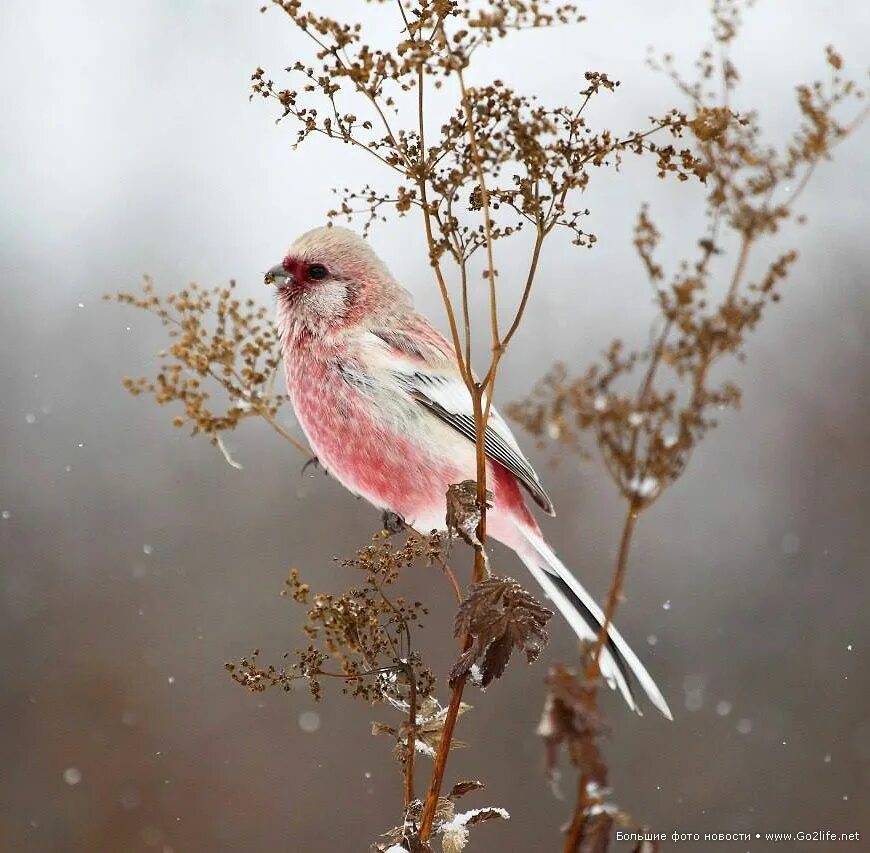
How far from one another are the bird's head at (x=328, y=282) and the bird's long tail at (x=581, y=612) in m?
0.28

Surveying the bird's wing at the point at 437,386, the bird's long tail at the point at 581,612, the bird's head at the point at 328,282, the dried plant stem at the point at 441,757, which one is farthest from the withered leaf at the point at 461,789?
the bird's head at the point at 328,282

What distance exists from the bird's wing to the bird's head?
0.12 feet

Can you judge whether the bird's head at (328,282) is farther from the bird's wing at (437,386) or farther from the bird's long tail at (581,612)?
the bird's long tail at (581,612)

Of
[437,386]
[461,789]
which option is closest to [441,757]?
[461,789]

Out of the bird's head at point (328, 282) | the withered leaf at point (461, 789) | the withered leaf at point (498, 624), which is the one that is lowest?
the withered leaf at point (461, 789)

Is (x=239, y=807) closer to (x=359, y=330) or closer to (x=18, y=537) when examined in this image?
(x=18, y=537)

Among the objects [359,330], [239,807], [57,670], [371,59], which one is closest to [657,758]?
[239,807]

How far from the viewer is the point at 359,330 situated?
3.58 feet

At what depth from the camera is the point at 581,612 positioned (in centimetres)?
104

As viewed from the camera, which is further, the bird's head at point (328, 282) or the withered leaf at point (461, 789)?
the bird's head at point (328, 282)

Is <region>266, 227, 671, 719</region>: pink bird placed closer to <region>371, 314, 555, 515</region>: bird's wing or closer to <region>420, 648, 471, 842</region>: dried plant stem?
<region>371, 314, 555, 515</region>: bird's wing

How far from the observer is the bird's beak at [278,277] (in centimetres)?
105

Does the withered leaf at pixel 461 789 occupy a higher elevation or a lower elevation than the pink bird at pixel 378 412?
lower

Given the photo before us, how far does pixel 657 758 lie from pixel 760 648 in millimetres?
466
